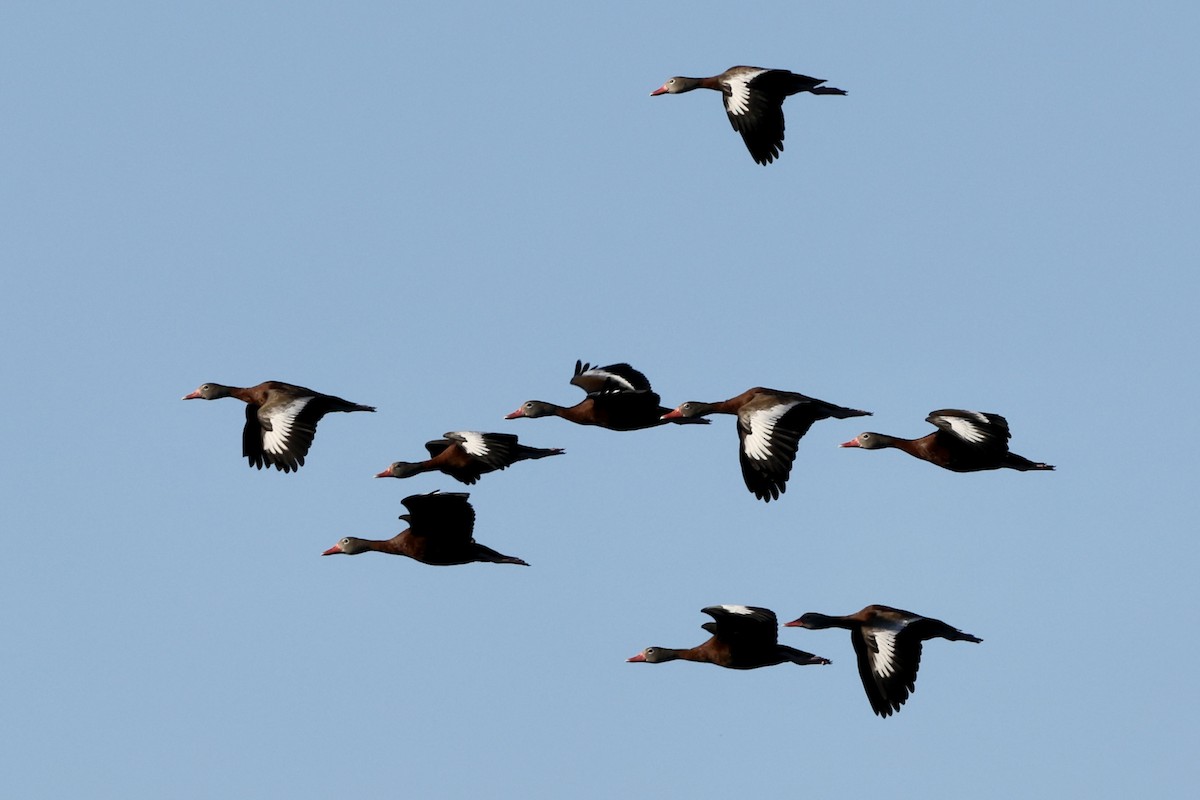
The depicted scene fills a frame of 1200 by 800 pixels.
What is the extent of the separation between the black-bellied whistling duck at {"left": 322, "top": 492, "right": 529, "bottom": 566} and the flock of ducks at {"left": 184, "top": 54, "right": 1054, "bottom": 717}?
0.04 feet

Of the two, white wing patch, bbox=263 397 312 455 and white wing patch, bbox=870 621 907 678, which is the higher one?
white wing patch, bbox=263 397 312 455

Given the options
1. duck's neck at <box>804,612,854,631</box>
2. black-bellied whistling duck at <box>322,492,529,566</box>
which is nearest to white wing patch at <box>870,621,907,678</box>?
duck's neck at <box>804,612,854,631</box>

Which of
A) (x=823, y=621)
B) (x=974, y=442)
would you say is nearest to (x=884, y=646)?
(x=823, y=621)

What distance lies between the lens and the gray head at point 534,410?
88.6 feet

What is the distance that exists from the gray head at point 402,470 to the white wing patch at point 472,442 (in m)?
1.08

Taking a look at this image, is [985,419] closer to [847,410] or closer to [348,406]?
[847,410]

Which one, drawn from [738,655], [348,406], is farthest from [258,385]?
[738,655]

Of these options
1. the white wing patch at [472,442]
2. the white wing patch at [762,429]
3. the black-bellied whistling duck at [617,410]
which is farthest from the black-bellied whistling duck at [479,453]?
the white wing patch at [762,429]

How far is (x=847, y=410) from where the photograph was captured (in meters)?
24.5

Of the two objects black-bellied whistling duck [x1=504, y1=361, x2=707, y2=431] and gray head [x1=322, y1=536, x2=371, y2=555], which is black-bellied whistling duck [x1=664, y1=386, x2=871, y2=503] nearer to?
black-bellied whistling duck [x1=504, y1=361, x2=707, y2=431]

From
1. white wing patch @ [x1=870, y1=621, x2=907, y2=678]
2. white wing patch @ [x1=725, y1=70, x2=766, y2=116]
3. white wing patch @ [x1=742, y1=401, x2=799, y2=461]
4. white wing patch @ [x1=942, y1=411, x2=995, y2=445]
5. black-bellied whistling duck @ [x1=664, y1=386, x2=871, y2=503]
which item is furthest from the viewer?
white wing patch @ [x1=725, y1=70, x2=766, y2=116]

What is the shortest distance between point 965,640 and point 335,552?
26.6 ft

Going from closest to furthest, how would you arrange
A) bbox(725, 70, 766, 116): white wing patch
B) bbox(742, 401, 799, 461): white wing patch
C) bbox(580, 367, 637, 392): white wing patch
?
1. bbox(742, 401, 799, 461): white wing patch
2. bbox(725, 70, 766, 116): white wing patch
3. bbox(580, 367, 637, 392): white wing patch

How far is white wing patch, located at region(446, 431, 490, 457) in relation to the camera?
25312 millimetres
